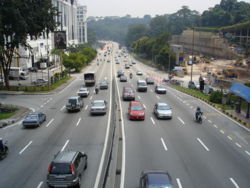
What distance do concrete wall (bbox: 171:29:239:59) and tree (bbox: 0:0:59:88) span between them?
7940 cm

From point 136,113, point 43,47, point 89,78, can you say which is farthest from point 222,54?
point 136,113

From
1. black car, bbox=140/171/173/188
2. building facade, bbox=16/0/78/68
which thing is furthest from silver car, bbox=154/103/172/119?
building facade, bbox=16/0/78/68

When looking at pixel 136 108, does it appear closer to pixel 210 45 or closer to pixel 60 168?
pixel 60 168

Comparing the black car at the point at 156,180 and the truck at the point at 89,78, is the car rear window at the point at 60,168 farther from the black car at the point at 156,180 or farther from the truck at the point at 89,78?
the truck at the point at 89,78

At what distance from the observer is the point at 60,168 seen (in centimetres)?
1577

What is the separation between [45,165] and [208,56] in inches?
5014

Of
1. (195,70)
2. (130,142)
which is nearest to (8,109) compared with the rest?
(130,142)

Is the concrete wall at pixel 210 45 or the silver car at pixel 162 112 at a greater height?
the concrete wall at pixel 210 45

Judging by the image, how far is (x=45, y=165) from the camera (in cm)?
1998

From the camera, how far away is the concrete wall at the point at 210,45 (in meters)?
121

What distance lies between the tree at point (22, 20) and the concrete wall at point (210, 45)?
79.4 m

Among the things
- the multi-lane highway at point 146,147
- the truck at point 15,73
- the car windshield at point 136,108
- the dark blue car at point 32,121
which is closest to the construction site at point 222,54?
the truck at point 15,73

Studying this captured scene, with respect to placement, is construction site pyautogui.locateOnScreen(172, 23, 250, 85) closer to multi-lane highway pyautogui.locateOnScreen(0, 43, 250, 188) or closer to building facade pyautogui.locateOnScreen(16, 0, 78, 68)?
building facade pyautogui.locateOnScreen(16, 0, 78, 68)

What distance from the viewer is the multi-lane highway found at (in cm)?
1794
